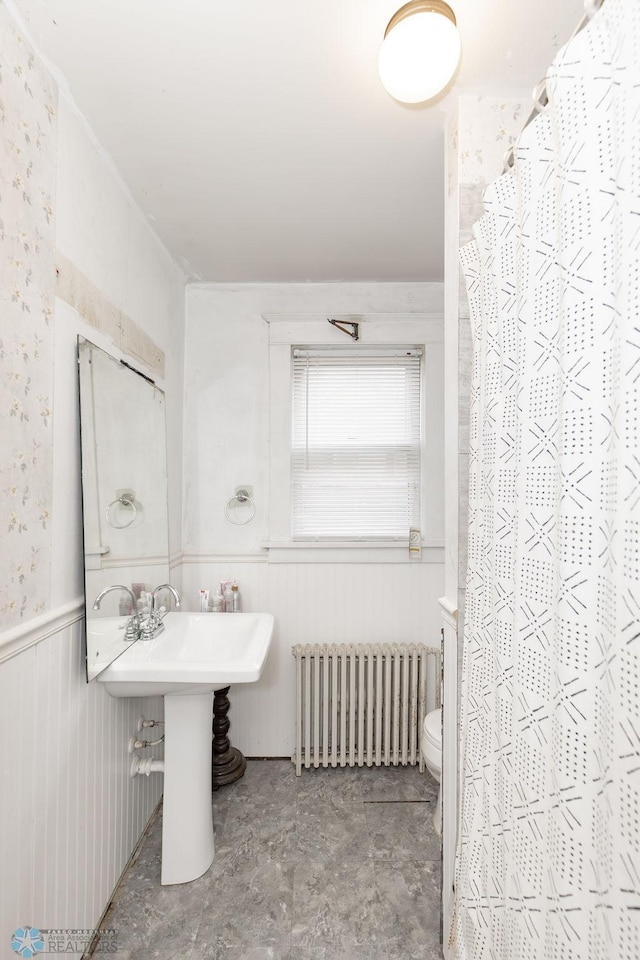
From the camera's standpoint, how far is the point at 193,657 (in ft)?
6.84

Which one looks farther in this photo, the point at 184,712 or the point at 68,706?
the point at 184,712

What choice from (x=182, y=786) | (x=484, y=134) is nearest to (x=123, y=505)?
(x=182, y=786)

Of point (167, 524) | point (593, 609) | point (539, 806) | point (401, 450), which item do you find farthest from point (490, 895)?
point (401, 450)

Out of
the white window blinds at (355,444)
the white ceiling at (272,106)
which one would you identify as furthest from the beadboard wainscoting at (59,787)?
the white ceiling at (272,106)

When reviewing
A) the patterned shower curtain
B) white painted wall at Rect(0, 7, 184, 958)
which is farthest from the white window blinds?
the patterned shower curtain

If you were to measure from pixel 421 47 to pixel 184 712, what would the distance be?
2003 mm

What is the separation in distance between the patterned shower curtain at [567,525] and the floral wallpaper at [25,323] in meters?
1.09

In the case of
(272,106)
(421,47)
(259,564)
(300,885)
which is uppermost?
(272,106)

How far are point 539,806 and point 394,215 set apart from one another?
2.03m

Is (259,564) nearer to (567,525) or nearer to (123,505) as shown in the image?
(123,505)

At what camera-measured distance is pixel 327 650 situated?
2.54m

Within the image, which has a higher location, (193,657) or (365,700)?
(193,657)

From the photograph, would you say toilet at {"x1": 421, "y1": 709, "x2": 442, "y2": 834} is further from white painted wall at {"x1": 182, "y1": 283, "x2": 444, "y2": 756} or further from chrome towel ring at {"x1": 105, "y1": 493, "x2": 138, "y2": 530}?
chrome towel ring at {"x1": 105, "y1": 493, "x2": 138, "y2": 530}

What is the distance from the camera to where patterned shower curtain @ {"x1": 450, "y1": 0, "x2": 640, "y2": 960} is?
2.17 ft
